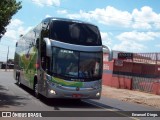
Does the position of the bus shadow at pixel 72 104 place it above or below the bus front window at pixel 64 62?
below

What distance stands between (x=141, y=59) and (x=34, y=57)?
75.5 ft

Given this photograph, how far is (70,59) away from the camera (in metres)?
17.4

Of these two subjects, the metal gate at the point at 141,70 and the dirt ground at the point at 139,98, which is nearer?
the dirt ground at the point at 139,98

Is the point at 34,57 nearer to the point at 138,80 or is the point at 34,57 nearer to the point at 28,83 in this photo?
the point at 28,83

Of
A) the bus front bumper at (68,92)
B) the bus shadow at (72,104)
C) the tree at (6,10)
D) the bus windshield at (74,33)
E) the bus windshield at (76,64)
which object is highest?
the tree at (6,10)

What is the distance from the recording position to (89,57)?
1777 centimetres

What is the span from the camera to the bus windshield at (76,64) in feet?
56.7

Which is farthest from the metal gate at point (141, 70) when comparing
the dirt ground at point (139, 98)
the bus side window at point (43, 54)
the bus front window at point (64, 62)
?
the bus front window at point (64, 62)

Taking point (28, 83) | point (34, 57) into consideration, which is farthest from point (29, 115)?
point (28, 83)

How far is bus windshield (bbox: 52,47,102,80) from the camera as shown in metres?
17.3

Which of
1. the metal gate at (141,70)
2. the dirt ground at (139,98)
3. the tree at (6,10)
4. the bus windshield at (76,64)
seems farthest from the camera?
the metal gate at (141,70)

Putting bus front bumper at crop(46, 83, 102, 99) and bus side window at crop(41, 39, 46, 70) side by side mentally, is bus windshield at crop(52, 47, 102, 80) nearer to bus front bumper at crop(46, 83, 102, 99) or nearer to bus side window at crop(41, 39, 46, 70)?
bus front bumper at crop(46, 83, 102, 99)

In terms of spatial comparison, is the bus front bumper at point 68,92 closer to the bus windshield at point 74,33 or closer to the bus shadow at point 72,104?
the bus shadow at point 72,104

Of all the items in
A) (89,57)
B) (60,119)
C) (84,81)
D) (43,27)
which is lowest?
(60,119)
